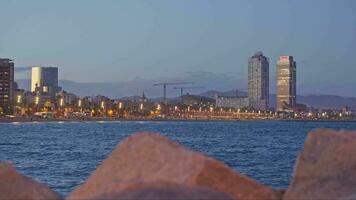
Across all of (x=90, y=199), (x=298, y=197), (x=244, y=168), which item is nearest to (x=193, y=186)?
(x=90, y=199)

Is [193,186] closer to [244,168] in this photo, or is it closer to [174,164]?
[174,164]

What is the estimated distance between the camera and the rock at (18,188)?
10.8 metres

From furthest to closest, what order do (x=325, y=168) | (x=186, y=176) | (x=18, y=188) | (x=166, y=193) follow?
1. (x=18, y=188)
2. (x=325, y=168)
3. (x=186, y=176)
4. (x=166, y=193)

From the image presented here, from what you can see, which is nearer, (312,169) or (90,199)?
(90,199)

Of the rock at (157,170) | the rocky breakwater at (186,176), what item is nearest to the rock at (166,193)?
the rocky breakwater at (186,176)

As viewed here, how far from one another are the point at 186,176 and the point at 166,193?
70cm

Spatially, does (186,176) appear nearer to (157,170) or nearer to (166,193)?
(157,170)

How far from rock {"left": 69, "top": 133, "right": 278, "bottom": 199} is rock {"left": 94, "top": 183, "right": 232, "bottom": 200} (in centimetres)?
19

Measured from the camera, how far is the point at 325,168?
1035 centimetres

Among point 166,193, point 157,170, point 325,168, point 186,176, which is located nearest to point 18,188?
point 157,170

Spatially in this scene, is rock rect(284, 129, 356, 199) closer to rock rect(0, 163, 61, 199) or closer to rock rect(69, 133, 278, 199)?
rock rect(69, 133, 278, 199)

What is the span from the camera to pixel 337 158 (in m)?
10.5

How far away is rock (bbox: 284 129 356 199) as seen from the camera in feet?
33.0

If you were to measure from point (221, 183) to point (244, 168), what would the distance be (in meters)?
35.0
